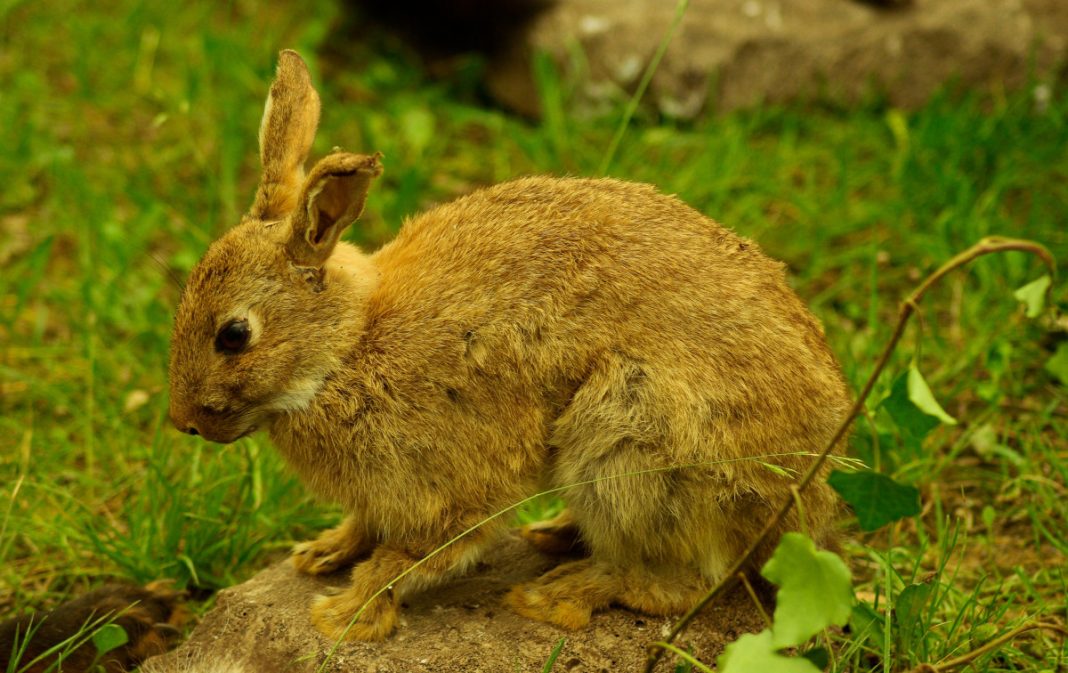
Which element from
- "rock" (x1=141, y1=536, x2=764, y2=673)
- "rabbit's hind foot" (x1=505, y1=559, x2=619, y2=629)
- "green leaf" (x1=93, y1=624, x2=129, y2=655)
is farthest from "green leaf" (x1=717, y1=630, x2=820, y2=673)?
"green leaf" (x1=93, y1=624, x2=129, y2=655)

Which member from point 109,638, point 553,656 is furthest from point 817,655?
point 109,638

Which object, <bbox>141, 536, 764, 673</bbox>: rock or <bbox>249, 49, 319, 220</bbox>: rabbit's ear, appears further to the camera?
<bbox>249, 49, 319, 220</bbox>: rabbit's ear

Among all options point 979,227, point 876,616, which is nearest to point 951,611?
point 876,616

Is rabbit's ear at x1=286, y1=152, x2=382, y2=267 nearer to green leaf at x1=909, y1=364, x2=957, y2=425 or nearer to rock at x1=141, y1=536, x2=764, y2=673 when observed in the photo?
rock at x1=141, y1=536, x2=764, y2=673

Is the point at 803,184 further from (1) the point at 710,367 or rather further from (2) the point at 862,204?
(1) the point at 710,367

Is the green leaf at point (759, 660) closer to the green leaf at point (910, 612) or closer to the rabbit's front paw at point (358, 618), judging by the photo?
the green leaf at point (910, 612)

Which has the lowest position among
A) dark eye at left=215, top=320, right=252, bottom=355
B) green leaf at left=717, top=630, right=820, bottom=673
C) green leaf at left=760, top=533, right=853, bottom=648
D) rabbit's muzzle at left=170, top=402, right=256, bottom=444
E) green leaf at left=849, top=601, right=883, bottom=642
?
green leaf at left=849, top=601, right=883, bottom=642

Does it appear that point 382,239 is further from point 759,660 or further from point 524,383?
point 759,660
